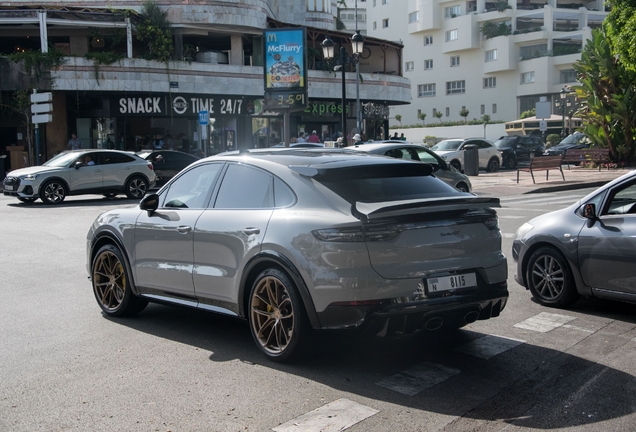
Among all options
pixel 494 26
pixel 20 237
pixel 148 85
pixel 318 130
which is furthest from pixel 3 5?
pixel 494 26

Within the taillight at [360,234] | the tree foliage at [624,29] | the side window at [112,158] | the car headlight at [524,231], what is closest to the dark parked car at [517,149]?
the tree foliage at [624,29]

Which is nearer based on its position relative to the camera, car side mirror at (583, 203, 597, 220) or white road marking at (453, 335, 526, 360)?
white road marking at (453, 335, 526, 360)

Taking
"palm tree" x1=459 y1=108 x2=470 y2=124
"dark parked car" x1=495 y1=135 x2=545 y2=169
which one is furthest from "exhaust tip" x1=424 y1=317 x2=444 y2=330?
"palm tree" x1=459 y1=108 x2=470 y2=124

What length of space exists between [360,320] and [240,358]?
1.23 meters

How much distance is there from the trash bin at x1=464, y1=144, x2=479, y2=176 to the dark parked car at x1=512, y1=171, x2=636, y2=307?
2344 cm

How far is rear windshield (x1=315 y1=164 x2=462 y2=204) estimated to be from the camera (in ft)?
18.4

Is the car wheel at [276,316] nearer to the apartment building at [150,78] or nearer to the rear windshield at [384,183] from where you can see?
the rear windshield at [384,183]

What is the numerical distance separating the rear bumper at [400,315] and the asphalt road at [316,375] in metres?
0.35

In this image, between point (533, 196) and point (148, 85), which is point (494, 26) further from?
point (533, 196)

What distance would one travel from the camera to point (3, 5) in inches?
1442

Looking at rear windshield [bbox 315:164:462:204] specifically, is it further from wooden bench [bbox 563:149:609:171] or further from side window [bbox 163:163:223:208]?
wooden bench [bbox 563:149:609:171]

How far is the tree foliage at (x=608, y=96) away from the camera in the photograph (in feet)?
102

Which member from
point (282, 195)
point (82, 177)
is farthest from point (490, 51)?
point (282, 195)

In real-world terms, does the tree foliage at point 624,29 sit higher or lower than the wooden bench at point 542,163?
higher
